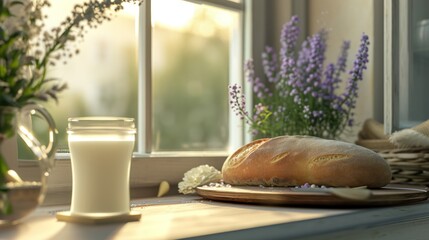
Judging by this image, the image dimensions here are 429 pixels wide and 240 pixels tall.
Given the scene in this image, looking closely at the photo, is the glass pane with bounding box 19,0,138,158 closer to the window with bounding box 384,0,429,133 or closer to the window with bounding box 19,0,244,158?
the window with bounding box 19,0,244,158

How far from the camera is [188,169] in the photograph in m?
1.46

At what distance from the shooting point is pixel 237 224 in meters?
0.88

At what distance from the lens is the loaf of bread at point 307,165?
1.18 metres

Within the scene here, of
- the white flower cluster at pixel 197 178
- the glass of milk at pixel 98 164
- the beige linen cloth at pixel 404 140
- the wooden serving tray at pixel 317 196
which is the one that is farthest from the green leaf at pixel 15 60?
the beige linen cloth at pixel 404 140

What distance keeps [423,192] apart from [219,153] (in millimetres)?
615

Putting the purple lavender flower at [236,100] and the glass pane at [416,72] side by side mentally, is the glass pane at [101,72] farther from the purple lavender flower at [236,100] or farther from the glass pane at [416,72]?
the glass pane at [416,72]

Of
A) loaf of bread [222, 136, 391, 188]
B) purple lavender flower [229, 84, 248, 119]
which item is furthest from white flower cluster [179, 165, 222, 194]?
purple lavender flower [229, 84, 248, 119]

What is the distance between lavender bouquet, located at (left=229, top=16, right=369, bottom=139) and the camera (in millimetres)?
1560

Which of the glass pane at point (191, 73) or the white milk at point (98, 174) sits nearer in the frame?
the white milk at point (98, 174)

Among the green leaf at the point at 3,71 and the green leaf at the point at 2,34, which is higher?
the green leaf at the point at 2,34

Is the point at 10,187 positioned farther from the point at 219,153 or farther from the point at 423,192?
the point at 219,153

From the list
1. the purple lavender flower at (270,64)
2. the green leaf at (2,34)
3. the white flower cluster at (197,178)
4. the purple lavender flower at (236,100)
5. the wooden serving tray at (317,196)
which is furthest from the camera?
the purple lavender flower at (270,64)

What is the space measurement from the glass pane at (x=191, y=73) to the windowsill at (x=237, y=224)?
36cm

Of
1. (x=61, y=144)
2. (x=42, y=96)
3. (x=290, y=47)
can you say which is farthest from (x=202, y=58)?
(x=42, y=96)
